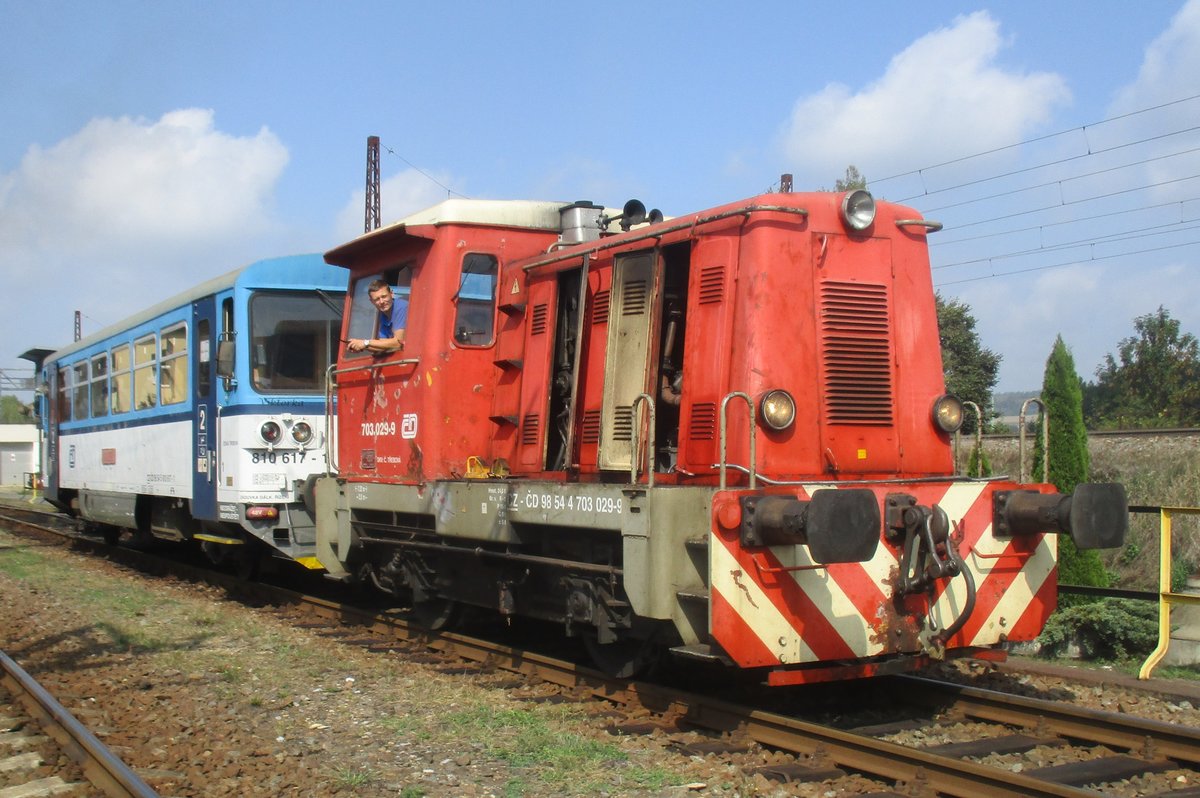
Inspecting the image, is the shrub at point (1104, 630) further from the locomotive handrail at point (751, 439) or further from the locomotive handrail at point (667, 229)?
the locomotive handrail at point (667, 229)

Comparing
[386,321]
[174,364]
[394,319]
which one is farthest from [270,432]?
[394,319]

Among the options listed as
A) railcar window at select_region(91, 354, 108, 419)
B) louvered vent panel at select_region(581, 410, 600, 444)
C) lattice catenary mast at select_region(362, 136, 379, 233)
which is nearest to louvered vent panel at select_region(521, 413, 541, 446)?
louvered vent panel at select_region(581, 410, 600, 444)

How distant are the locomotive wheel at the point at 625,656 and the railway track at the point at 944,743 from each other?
0.09m

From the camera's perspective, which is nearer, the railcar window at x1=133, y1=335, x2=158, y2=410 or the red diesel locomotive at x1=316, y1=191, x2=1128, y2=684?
the red diesel locomotive at x1=316, y1=191, x2=1128, y2=684

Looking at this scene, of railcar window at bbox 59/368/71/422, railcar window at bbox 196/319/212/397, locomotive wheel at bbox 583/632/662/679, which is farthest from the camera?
railcar window at bbox 59/368/71/422

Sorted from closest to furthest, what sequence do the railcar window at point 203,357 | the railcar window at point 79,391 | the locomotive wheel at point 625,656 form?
the locomotive wheel at point 625,656, the railcar window at point 203,357, the railcar window at point 79,391

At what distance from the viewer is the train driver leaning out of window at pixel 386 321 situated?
7.75 m

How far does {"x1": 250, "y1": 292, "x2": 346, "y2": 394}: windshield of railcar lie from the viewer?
34.1 ft

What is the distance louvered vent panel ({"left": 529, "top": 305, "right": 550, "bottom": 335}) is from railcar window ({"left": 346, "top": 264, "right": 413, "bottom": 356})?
3.49 feet

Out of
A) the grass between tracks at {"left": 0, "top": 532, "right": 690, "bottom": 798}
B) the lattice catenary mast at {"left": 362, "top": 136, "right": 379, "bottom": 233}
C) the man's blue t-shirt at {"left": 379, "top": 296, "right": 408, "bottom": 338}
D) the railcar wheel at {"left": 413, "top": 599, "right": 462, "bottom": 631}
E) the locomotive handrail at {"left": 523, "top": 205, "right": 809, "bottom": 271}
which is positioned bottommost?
the grass between tracks at {"left": 0, "top": 532, "right": 690, "bottom": 798}

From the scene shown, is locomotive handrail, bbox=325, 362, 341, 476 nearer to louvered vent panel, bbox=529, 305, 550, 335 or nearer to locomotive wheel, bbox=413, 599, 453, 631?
locomotive wheel, bbox=413, 599, 453, 631

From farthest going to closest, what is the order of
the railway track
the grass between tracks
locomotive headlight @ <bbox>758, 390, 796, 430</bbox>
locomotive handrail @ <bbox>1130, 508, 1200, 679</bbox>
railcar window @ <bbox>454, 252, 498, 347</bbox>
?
railcar window @ <bbox>454, 252, 498, 347</bbox>, locomotive handrail @ <bbox>1130, 508, 1200, 679</bbox>, locomotive headlight @ <bbox>758, 390, 796, 430</bbox>, the grass between tracks, the railway track

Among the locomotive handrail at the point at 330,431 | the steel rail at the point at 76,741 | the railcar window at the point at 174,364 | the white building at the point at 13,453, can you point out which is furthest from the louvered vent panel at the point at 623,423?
the white building at the point at 13,453

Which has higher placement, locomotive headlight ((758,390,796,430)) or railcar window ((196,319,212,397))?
railcar window ((196,319,212,397))
